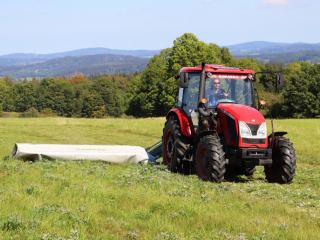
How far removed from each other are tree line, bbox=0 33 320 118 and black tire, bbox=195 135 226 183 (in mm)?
44096

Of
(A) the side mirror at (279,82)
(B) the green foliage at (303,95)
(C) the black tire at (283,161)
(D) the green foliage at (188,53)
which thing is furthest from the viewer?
(B) the green foliage at (303,95)

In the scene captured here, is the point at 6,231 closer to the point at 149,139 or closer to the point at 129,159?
the point at 129,159

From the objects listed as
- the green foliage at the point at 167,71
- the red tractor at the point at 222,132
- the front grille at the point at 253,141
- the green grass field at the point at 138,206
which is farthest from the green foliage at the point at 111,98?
the green grass field at the point at 138,206

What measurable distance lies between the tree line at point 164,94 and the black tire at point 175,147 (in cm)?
4207

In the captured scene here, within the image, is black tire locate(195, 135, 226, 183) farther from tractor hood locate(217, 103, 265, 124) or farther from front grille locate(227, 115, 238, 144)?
tractor hood locate(217, 103, 265, 124)

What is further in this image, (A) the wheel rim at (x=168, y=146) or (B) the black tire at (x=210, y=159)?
(A) the wheel rim at (x=168, y=146)

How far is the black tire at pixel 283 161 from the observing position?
38.1ft

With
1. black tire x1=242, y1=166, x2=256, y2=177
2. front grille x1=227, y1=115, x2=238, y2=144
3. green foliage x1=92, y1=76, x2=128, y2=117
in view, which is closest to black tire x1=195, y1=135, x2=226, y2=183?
front grille x1=227, y1=115, x2=238, y2=144

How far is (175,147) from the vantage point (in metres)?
12.6

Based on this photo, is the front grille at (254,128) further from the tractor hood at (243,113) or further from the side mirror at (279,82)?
the side mirror at (279,82)

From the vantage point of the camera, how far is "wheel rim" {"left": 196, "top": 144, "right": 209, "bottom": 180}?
36.8 feet

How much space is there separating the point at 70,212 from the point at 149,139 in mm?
22507

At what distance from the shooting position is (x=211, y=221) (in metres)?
6.59

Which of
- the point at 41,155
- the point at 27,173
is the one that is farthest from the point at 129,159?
the point at 27,173
